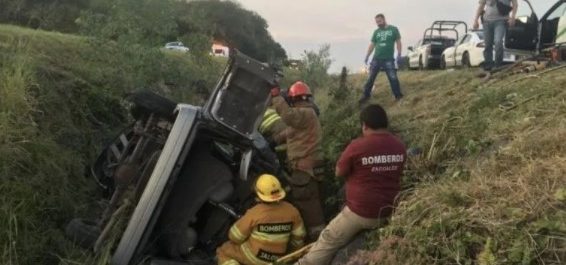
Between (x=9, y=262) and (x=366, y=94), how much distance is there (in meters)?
7.36

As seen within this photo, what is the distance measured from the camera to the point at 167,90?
11141mm

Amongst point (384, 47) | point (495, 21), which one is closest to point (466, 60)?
point (384, 47)

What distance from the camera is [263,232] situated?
5.63 metres

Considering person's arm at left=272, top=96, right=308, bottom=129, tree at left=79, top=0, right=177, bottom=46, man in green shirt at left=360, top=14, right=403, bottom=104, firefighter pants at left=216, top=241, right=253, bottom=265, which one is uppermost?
tree at left=79, top=0, right=177, bottom=46

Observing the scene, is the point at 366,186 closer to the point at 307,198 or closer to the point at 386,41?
the point at 307,198

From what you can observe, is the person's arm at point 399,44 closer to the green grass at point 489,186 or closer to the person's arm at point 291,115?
the green grass at point 489,186

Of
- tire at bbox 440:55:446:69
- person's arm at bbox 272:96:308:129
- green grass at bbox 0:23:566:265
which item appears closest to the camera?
green grass at bbox 0:23:566:265

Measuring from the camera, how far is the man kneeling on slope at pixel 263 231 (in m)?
5.63

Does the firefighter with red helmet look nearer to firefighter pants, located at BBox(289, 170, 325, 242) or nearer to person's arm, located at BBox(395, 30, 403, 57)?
firefighter pants, located at BBox(289, 170, 325, 242)

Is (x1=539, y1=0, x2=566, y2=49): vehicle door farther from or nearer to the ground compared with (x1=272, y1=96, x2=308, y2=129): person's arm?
farther from the ground

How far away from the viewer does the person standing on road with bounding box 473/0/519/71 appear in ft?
31.1

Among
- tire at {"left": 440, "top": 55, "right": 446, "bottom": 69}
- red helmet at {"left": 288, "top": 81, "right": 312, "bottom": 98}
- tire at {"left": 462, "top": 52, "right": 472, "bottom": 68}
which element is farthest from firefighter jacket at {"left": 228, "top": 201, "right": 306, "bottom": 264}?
tire at {"left": 440, "top": 55, "right": 446, "bottom": 69}

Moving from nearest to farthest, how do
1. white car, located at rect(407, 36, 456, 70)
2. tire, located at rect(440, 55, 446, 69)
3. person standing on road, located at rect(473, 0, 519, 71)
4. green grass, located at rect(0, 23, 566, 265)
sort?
green grass, located at rect(0, 23, 566, 265) < person standing on road, located at rect(473, 0, 519, 71) < tire, located at rect(440, 55, 446, 69) < white car, located at rect(407, 36, 456, 70)

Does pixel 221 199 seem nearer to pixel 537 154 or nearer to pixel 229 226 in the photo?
pixel 229 226
